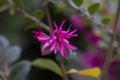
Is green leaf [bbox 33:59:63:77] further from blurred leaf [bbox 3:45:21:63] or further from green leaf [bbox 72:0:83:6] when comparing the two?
green leaf [bbox 72:0:83:6]

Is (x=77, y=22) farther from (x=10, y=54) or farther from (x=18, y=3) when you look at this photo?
(x=18, y=3)

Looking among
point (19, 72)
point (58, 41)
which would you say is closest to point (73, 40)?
point (19, 72)

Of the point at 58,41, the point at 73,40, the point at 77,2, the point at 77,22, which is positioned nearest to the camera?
the point at 58,41

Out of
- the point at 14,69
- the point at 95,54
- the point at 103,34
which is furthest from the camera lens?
the point at 95,54

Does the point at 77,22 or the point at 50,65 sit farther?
the point at 77,22

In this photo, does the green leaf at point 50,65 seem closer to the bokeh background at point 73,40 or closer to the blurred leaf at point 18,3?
the bokeh background at point 73,40

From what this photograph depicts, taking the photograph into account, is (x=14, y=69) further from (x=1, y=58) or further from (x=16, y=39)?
(x=16, y=39)

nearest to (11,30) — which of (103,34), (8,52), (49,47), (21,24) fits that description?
(21,24)

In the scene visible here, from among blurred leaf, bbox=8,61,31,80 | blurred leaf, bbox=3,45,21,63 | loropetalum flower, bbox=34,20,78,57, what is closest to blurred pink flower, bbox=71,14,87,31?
blurred leaf, bbox=3,45,21,63
